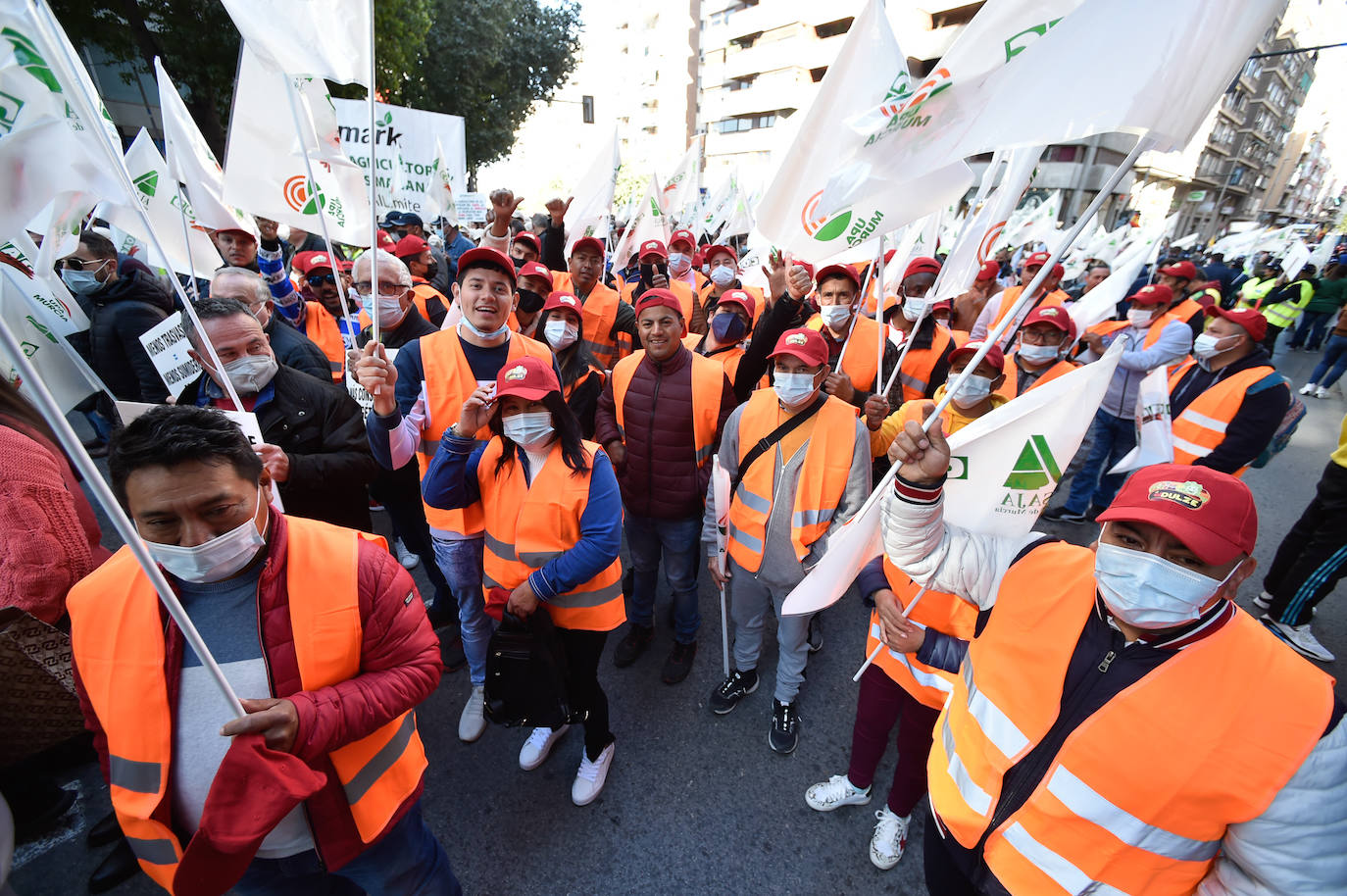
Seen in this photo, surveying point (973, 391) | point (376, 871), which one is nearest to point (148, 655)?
point (376, 871)

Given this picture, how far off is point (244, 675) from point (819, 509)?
7.46 ft

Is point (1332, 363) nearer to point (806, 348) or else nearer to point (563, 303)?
point (806, 348)

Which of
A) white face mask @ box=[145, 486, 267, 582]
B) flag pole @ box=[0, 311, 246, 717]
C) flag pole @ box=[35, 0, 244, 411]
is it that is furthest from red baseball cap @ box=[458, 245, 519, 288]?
flag pole @ box=[0, 311, 246, 717]

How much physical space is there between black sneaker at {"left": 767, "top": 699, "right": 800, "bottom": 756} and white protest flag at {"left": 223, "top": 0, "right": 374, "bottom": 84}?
351 cm

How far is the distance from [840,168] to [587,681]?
8.11 feet

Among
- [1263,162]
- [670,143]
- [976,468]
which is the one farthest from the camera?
[1263,162]

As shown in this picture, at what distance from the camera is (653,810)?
8.95 ft

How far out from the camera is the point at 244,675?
1.45 metres

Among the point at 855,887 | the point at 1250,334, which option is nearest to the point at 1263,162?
the point at 1250,334

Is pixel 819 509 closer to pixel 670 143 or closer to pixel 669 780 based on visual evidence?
pixel 669 780

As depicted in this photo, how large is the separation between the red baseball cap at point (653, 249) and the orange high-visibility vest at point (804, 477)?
5.13 metres

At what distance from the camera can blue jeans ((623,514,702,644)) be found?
347 cm

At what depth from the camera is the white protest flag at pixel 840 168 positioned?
84.8 inches

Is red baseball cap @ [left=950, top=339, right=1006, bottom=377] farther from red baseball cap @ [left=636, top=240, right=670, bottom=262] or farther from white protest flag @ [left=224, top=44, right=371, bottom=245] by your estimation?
red baseball cap @ [left=636, top=240, right=670, bottom=262]
